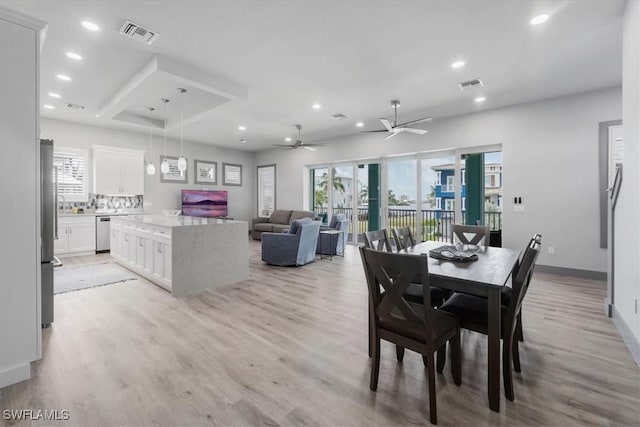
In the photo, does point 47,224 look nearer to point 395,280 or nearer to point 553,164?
point 395,280

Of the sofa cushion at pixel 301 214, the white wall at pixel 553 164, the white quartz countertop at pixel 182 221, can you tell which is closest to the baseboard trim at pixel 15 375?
the white quartz countertop at pixel 182 221

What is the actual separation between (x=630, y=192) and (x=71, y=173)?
9315 mm

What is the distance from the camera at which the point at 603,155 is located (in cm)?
463

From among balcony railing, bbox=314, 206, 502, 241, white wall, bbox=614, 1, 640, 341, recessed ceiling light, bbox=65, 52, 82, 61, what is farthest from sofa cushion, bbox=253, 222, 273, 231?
white wall, bbox=614, 1, 640, 341

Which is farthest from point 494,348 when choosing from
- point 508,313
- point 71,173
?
point 71,173

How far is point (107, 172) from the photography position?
23.0ft

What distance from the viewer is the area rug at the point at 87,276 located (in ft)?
13.9

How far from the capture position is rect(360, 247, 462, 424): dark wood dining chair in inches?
64.7

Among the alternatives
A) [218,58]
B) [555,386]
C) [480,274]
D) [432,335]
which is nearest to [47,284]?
[218,58]

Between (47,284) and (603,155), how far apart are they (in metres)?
7.48

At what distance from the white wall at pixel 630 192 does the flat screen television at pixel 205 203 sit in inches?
347

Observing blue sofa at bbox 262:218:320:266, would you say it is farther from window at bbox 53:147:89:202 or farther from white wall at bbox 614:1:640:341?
window at bbox 53:147:89:202

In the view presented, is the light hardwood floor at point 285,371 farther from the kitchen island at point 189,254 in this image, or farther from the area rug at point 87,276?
the area rug at point 87,276

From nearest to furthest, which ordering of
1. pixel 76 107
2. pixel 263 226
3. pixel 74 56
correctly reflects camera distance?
pixel 74 56, pixel 76 107, pixel 263 226
